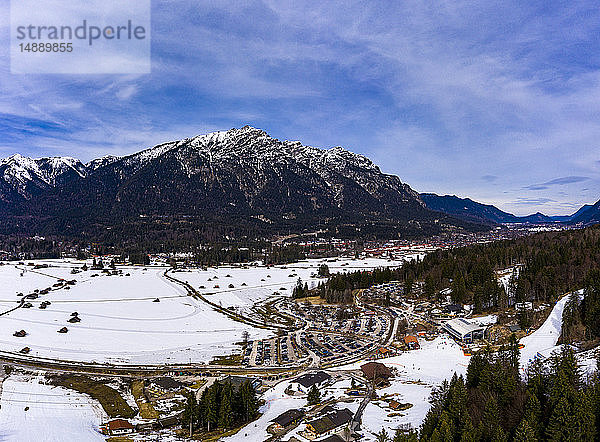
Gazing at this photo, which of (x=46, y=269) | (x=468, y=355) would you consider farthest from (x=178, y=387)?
(x=46, y=269)

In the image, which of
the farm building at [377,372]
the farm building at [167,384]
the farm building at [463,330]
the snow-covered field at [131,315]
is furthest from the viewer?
the snow-covered field at [131,315]

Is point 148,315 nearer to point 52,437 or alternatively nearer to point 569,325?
point 52,437

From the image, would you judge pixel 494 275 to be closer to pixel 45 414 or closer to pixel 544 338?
pixel 544 338

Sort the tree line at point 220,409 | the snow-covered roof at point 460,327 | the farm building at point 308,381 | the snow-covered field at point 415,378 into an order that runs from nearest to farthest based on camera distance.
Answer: the snow-covered field at point 415,378 < the tree line at point 220,409 < the farm building at point 308,381 < the snow-covered roof at point 460,327

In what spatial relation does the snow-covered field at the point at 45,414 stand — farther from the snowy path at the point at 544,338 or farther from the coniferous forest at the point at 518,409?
the snowy path at the point at 544,338

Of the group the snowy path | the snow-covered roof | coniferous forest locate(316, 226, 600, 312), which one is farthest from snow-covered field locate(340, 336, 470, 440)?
coniferous forest locate(316, 226, 600, 312)

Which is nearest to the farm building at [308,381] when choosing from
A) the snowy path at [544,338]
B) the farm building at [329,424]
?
the farm building at [329,424]

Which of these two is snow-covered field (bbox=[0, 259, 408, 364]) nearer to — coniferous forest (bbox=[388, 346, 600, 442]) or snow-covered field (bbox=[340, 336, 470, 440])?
snow-covered field (bbox=[340, 336, 470, 440])
